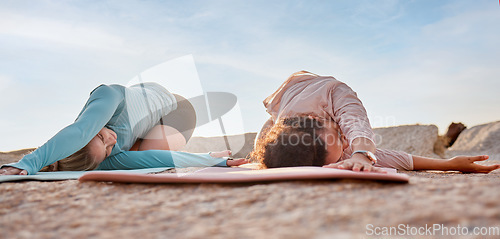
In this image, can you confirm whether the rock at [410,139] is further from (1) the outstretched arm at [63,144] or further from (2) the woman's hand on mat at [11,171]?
(2) the woman's hand on mat at [11,171]

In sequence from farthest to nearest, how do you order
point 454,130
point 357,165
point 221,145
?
point 454,130
point 221,145
point 357,165

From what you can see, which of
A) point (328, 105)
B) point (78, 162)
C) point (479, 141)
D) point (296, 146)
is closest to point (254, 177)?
point (296, 146)

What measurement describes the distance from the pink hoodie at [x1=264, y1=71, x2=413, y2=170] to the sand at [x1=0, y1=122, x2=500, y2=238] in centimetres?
71

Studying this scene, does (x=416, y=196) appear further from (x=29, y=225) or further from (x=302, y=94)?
(x=302, y=94)

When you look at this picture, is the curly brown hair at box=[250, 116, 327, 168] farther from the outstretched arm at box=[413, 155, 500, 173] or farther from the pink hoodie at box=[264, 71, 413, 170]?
the outstretched arm at box=[413, 155, 500, 173]

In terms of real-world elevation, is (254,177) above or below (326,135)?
below

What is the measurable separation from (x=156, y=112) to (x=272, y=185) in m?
1.85

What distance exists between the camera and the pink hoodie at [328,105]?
158cm

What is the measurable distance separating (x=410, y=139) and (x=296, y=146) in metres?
3.20

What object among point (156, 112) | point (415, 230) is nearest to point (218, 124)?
point (156, 112)

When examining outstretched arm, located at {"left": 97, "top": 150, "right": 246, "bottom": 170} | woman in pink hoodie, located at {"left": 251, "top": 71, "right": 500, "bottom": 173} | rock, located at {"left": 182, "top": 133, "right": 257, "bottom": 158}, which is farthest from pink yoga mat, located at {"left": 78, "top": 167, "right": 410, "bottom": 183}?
rock, located at {"left": 182, "top": 133, "right": 257, "bottom": 158}

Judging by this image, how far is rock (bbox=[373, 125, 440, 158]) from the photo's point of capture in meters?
4.14

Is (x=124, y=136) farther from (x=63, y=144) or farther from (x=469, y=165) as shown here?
(x=469, y=165)

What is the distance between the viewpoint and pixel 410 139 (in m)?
4.29
